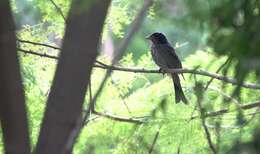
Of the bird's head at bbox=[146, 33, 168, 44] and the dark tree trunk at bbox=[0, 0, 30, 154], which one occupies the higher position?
the dark tree trunk at bbox=[0, 0, 30, 154]

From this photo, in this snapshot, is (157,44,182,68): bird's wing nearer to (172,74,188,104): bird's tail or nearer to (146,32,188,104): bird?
(146,32,188,104): bird

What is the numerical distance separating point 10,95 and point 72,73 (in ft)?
0.61

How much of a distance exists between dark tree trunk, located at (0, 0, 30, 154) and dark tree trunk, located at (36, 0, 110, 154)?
68 millimetres

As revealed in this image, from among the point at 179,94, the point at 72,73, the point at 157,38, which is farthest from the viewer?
the point at 157,38

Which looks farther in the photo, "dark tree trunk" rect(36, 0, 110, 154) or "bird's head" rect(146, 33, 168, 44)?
"bird's head" rect(146, 33, 168, 44)

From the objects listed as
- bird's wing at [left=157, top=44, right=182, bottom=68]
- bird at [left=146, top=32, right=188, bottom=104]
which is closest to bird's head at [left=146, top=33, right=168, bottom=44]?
bird at [left=146, top=32, right=188, bottom=104]

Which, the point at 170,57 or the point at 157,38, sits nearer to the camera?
the point at 170,57

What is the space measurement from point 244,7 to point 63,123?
556 mm

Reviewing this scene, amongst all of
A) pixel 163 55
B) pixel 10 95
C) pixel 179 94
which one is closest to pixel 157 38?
pixel 163 55

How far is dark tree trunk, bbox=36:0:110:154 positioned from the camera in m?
1.82

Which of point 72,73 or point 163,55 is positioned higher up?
point 72,73

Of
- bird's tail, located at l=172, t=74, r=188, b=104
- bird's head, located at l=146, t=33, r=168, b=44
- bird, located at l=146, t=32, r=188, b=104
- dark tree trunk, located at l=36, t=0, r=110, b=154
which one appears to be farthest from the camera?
bird's head, located at l=146, t=33, r=168, b=44

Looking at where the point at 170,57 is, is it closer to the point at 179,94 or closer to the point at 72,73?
the point at 179,94

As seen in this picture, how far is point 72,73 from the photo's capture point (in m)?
1.83
